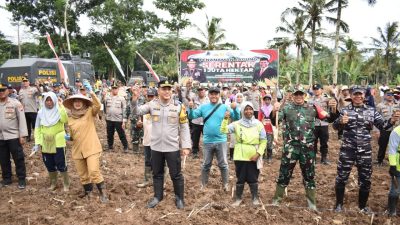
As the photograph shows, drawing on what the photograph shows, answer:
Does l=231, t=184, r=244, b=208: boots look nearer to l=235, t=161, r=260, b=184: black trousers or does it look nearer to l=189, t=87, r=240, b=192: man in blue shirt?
l=235, t=161, r=260, b=184: black trousers

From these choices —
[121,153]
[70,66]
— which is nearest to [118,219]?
[121,153]

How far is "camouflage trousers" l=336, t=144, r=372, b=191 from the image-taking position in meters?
4.81

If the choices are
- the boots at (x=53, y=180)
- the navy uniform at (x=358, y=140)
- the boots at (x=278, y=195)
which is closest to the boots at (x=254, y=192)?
the boots at (x=278, y=195)

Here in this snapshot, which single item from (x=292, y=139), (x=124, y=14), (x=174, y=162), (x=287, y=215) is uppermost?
(x=124, y=14)

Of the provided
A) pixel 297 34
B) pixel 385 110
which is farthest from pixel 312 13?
pixel 385 110

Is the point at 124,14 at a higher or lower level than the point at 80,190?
higher

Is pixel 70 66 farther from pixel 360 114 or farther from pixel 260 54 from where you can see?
pixel 360 114

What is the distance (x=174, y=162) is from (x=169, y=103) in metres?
0.81

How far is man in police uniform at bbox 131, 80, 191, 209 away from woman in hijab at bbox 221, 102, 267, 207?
740 millimetres

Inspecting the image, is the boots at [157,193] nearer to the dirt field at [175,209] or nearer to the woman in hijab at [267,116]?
the dirt field at [175,209]

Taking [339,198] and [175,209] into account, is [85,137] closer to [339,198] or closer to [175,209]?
[175,209]

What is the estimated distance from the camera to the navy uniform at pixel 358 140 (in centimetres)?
482

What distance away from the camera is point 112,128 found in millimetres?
9359

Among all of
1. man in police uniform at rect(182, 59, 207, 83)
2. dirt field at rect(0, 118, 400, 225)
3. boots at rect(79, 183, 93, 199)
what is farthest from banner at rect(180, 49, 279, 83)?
boots at rect(79, 183, 93, 199)
